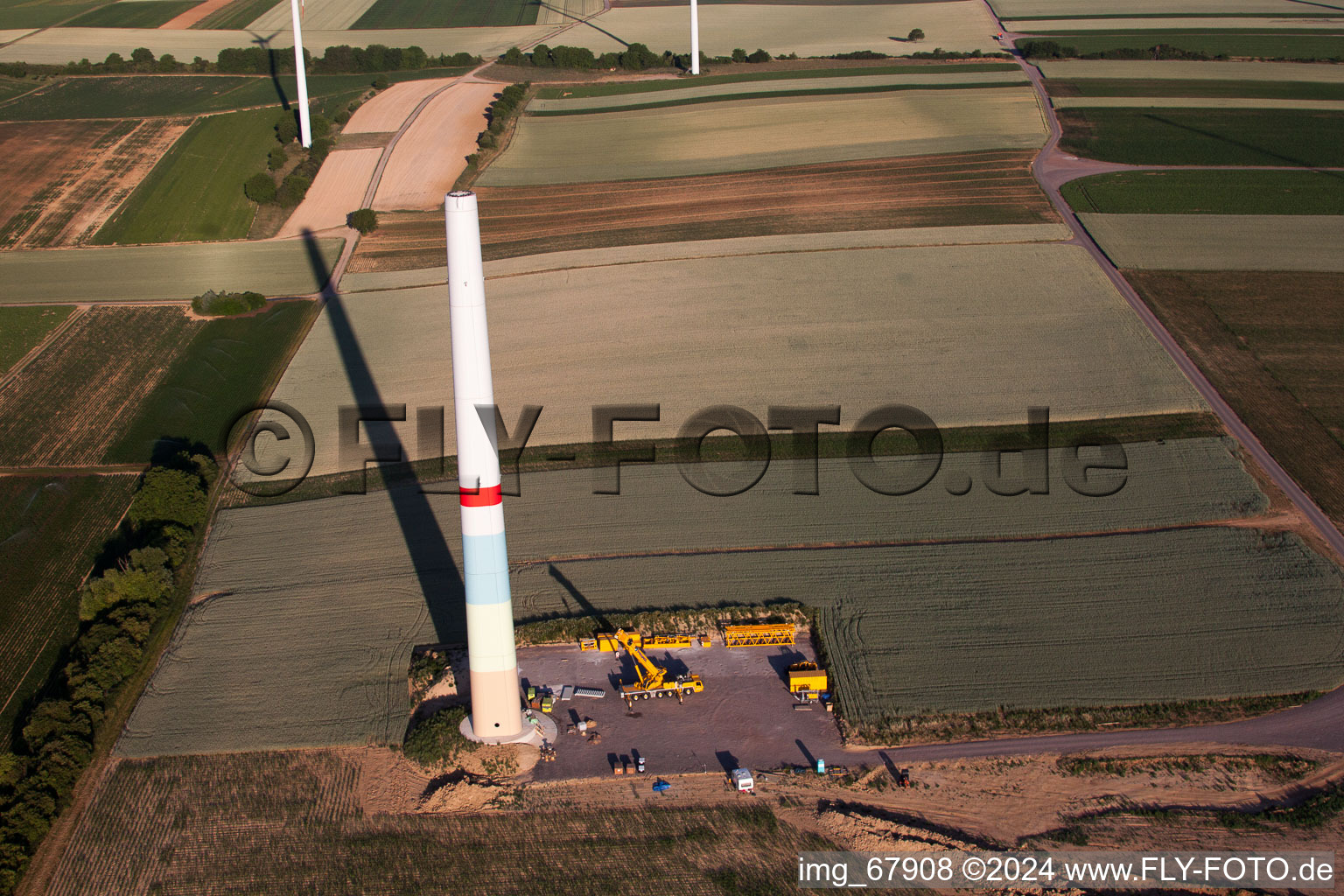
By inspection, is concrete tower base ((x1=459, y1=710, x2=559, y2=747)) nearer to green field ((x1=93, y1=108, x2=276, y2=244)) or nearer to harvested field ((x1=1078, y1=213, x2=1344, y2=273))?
harvested field ((x1=1078, y1=213, x2=1344, y2=273))

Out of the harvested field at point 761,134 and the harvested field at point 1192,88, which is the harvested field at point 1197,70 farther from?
the harvested field at point 761,134

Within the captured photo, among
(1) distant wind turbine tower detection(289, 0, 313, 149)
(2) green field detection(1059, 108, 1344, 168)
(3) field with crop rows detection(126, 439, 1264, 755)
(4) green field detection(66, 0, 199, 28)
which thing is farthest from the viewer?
(4) green field detection(66, 0, 199, 28)

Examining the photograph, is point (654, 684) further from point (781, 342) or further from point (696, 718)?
point (781, 342)

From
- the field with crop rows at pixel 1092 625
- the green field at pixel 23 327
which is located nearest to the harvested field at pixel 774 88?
the green field at pixel 23 327

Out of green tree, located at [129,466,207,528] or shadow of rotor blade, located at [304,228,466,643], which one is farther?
green tree, located at [129,466,207,528]

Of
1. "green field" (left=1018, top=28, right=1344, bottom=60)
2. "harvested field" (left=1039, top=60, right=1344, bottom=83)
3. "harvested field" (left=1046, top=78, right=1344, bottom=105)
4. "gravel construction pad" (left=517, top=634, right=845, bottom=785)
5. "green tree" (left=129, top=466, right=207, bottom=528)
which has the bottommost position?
"gravel construction pad" (left=517, top=634, right=845, bottom=785)

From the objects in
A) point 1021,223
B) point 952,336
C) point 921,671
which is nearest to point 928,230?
point 1021,223

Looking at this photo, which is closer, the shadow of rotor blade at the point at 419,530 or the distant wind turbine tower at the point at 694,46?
the shadow of rotor blade at the point at 419,530

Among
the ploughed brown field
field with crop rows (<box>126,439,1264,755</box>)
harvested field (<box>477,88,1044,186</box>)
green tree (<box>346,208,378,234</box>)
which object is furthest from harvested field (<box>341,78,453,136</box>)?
field with crop rows (<box>126,439,1264,755</box>)
